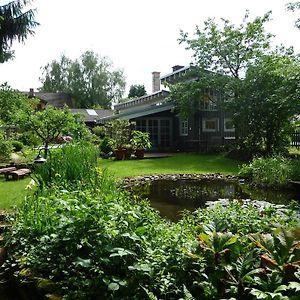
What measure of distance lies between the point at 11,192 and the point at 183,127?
16.4 metres

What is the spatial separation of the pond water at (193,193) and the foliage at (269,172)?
48cm

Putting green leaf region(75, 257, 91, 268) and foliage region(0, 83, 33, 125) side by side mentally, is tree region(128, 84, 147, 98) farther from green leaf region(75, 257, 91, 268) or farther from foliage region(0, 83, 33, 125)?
green leaf region(75, 257, 91, 268)

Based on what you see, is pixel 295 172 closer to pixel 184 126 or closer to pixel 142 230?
pixel 142 230

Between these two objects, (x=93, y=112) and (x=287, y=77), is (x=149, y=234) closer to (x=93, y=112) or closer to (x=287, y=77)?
(x=287, y=77)

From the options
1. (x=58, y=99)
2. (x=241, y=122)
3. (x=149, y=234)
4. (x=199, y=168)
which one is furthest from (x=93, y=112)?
A: (x=149, y=234)

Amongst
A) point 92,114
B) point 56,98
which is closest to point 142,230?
point 92,114

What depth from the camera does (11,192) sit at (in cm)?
Result: 764

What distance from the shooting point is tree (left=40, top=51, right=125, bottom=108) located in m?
43.5

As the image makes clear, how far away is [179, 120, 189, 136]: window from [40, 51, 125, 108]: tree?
22.9 meters

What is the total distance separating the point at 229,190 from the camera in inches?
374

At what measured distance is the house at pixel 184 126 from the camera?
21.7m

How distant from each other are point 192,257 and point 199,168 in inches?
455

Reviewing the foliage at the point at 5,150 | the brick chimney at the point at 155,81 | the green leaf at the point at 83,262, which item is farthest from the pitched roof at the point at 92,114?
the green leaf at the point at 83,262

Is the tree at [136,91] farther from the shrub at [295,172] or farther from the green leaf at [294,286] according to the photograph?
the green leaf at [294,286]
